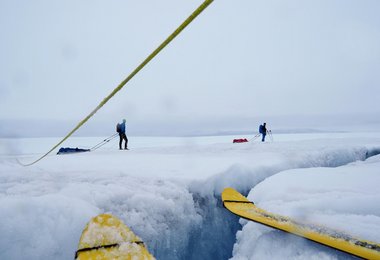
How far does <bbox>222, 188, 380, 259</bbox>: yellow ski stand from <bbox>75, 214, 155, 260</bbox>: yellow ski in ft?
3.54

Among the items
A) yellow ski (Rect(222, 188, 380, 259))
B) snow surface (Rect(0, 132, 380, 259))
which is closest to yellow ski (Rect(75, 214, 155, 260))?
snow surface (Rect(0, 132, 380, 259))

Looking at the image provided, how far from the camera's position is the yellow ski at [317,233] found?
5.78 feet

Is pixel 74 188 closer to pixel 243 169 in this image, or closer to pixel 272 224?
pixel 272 224

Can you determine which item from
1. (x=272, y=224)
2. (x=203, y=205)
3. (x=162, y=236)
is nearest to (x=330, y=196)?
(x=272, y=224)

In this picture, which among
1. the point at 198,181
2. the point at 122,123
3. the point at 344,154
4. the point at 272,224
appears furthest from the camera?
the point at 122,123

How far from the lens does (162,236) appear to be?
277cm

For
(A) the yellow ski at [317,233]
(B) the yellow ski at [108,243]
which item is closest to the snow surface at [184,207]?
(A) the yellow ski at [317,233]

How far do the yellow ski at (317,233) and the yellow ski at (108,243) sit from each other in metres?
1.08

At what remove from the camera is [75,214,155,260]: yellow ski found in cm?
182

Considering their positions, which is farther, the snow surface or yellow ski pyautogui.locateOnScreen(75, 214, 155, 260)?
the snow surface

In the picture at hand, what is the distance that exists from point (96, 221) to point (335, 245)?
5.95 feet

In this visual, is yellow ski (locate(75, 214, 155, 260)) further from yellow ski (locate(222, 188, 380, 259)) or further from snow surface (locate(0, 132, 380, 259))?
yellow ski (locate(222, 188, 380, 259))

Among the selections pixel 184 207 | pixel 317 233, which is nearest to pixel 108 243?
pixel 184 207

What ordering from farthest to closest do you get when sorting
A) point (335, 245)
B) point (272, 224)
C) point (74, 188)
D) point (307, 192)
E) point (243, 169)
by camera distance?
point (243, 169) < point (307, 192) < point (74, 188) < point (272, 224) < point (335, 245)
